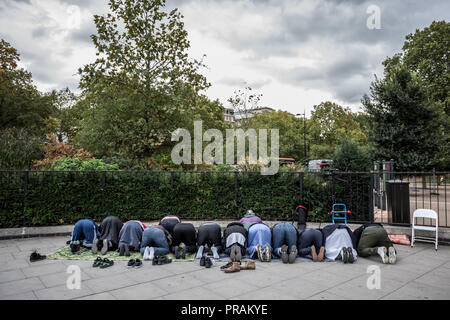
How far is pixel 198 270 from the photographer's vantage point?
19.9ft

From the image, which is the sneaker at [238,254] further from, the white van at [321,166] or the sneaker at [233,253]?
the white van at [321,166]

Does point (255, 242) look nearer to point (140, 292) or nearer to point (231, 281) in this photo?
point (231, 281)

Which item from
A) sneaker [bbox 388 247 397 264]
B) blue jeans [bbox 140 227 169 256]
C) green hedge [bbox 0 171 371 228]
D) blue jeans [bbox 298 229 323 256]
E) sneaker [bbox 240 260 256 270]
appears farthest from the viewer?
green hedge [bbox 0 171 371 228]

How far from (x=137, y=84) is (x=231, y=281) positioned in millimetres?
10382

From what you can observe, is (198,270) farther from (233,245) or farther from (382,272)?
(382,272)

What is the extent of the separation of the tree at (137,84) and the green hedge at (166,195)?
433 cm

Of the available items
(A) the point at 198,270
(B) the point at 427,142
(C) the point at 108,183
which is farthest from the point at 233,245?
(B) the point at 427,142

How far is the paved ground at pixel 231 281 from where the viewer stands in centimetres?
475

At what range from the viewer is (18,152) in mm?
11883

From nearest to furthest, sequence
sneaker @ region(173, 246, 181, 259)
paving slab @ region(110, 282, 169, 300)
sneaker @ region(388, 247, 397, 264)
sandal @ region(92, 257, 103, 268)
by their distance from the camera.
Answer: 1. paving slab @ region(110, 282, 169, 300)
2. sandal @ region(92, 257, 103, 268)
3. sneaker @ region(388, 247, 397, 264)
4. sneaker @ region(173, 246, 181, 259)

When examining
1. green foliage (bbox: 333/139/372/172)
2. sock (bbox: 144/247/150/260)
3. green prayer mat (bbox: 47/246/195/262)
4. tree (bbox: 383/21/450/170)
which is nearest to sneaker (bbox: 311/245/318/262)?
green prayer mat (bbox: 47/246/195/262)

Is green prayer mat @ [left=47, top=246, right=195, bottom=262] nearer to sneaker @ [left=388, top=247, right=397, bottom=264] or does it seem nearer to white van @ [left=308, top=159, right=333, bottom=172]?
sneaker @ [left=388, top=247, right=397, bottom=264]

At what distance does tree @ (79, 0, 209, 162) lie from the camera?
42.5ft
